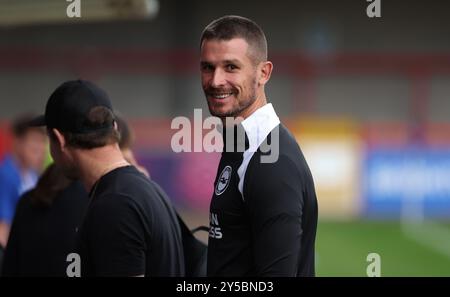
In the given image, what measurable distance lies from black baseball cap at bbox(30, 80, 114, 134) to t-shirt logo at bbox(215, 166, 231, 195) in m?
0.55

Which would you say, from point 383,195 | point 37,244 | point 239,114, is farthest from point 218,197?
point 383,195

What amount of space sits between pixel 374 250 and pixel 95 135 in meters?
10.9

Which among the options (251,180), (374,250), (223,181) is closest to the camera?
(251,180)

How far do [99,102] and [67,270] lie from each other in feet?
3.53

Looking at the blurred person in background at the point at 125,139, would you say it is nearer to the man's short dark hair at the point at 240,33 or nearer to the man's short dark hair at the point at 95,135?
the man's short dark hair at the point at 95,135

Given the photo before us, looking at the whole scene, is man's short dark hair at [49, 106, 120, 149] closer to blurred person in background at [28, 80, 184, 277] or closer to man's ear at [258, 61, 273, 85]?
blurred person in background at [28, 80, 184, 277]

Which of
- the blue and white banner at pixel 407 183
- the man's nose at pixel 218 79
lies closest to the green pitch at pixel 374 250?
the blue and white banner at pixel 407 183

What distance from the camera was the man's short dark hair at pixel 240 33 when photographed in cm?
341

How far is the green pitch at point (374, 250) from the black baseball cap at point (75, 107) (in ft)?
26.5

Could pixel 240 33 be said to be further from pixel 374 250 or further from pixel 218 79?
pixel 374 250

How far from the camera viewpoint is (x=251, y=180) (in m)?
3.21

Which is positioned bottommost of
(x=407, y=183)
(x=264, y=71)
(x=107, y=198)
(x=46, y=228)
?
(x=407, y=183)

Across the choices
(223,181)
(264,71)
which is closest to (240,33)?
(264,71)

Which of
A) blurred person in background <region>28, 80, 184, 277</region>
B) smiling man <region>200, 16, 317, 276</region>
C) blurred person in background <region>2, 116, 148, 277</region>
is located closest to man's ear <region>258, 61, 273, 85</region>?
smiling man <region>200, 16, 317, 276</region>
